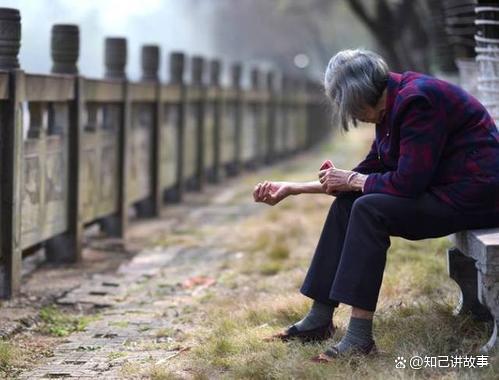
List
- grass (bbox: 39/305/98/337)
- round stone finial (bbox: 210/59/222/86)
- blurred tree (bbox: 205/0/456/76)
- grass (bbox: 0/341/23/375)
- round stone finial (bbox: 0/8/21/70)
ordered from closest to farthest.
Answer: grass (bbox: 0/341/23/375)
grass (bbox: 39/305/98/337)
round stone finial (bbox: 0/8/21/70)
round stone finial (bbox: 210/59/222/86)
blurred tree (bbox: 205/0/456/76)

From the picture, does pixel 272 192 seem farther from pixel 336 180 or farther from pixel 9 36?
pixel 9 36

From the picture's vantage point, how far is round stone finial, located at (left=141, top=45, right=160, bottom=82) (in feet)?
35.6

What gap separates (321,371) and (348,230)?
2.04ft

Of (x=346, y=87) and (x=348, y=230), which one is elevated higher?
(x=346, y=87)

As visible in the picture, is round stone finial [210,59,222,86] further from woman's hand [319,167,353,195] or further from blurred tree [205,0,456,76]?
blurred tree [205,0,456,76]

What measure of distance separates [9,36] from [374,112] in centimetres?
266

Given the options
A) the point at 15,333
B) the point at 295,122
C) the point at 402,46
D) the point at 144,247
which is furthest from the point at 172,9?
the point at 15,333

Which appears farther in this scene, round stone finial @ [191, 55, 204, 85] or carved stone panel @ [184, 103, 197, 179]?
round stone finial @ [191, 55, 204, 85]

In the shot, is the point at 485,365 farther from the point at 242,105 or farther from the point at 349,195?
the point at 242,105

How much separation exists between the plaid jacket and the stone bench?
6.9 inches

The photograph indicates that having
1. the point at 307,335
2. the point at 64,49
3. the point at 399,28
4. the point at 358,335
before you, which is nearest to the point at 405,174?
the point at 358,335

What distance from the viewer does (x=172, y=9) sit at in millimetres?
36125

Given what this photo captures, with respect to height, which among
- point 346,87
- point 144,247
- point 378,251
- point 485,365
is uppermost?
point 346,87

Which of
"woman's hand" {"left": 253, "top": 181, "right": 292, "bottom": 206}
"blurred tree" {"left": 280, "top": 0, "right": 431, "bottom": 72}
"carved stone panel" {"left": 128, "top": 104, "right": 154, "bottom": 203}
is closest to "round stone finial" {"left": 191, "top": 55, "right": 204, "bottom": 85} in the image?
"blurred tree" {"left": 280, "top": 0, "right": 431, "bottom": 72}
